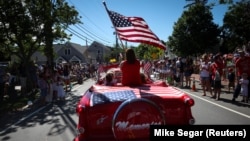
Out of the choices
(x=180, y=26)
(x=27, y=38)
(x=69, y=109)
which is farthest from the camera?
(x=180, y=26)

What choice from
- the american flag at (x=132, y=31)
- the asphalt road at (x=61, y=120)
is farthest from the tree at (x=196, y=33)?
the american flag at (x=132, y=31)

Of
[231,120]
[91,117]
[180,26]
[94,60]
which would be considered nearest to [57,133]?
[91,117]

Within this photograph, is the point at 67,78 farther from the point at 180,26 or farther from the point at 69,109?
the point at 180,26

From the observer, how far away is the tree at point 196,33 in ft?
191

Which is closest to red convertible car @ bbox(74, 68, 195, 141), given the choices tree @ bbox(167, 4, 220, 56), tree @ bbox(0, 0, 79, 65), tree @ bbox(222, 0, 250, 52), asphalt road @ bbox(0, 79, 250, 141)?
asphalt road @ bbox(0, 79, 250, 141)

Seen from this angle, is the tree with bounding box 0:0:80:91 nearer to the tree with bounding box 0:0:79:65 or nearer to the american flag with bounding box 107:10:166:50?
the tree with bounding box 0:0:79:65

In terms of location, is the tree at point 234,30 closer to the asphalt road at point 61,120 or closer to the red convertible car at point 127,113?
the asphalt road at point 61,120

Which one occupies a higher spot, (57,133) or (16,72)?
(16,72)

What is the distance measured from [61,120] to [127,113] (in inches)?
242

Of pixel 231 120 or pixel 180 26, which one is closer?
pixel 231 120

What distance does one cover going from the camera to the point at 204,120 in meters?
9.48

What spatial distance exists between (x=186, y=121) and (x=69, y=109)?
26.6 ft

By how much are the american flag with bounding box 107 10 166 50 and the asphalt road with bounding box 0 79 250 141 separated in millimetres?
2672

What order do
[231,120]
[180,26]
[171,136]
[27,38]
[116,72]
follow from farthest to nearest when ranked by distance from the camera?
1. [180,26]
2. [27,38]
3. [231,120]
4. [116,72]
5. [171,136]
